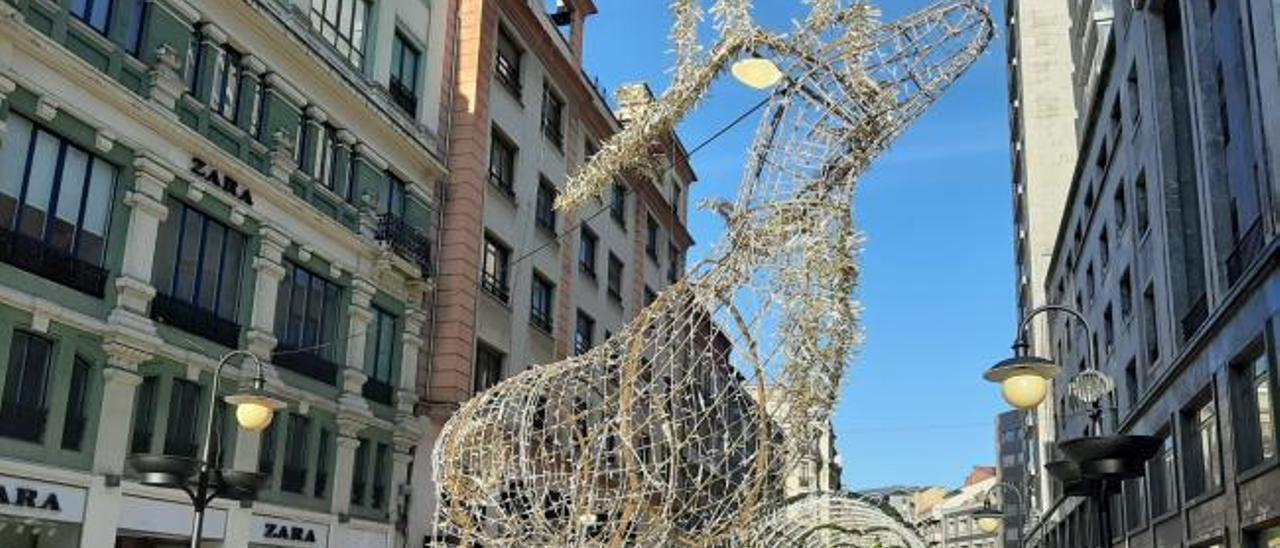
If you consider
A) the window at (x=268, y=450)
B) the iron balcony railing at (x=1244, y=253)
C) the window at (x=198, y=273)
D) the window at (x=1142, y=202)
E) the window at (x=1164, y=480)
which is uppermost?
the window at (x=1142, y=202)

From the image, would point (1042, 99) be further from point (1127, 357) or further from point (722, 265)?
point (722, 265)

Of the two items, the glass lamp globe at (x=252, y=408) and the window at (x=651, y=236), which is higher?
the window at (x=651, y=236)

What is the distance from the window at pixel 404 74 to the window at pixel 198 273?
21.7ft

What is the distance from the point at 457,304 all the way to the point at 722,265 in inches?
731

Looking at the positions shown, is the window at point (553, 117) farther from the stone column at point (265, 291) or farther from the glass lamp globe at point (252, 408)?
the glass lamp globe at point (252, 408)

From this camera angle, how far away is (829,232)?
9.66 metres

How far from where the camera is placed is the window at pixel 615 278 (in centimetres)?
3991

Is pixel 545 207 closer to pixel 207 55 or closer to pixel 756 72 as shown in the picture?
pixel 207 55

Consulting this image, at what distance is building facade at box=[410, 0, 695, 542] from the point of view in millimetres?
27734

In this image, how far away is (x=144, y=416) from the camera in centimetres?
1872

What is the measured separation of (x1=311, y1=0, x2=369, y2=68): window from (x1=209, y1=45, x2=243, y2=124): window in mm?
2635

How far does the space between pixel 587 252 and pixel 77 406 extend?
839 inches

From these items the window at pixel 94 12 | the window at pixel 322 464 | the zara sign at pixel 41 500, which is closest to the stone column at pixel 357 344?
the window at pixel 322 464

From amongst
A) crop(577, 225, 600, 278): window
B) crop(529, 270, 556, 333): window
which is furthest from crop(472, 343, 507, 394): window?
crop(577, 225, 600, 278): window
